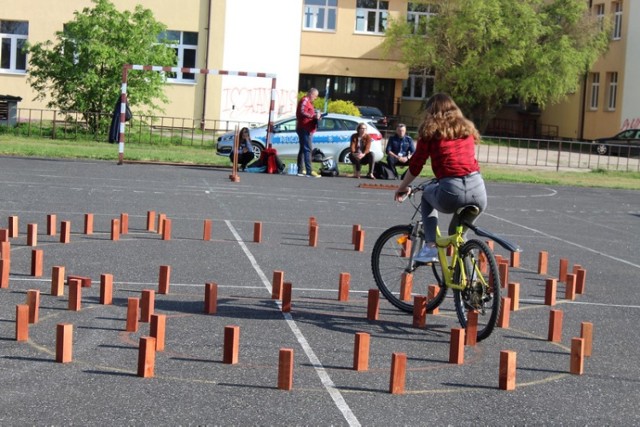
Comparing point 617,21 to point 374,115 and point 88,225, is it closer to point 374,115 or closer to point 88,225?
point 374,115

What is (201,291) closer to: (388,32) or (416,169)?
(416,169)

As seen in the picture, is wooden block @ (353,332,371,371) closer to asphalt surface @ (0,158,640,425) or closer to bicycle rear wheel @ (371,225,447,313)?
asphalt surface @ (0,158,640,425)

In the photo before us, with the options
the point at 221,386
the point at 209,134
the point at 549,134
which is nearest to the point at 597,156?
the point at 209,134

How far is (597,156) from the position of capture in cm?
4316

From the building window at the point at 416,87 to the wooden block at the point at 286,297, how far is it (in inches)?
2194

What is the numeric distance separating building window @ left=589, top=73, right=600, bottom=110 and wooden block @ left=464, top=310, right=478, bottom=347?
54123 millimetres

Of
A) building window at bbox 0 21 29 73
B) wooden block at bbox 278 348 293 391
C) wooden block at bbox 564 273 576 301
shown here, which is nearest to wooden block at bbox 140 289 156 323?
wooden block at bbox 278 348 293 391

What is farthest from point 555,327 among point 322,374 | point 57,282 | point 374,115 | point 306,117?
point 374,115

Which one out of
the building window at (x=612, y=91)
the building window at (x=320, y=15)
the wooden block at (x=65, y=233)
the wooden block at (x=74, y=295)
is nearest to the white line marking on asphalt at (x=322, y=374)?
the wooden block at (x=74, y=295)

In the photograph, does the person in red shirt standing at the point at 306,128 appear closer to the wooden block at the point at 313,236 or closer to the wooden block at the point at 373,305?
the wooden block at the point at 313,236

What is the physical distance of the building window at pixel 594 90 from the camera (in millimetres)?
61938

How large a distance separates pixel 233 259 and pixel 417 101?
2099 inches

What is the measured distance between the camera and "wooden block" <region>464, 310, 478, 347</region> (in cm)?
922

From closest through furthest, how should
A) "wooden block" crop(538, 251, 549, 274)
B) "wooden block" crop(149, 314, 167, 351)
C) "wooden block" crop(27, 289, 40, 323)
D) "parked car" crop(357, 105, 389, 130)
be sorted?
"wooden block" crop(149, 314, 167, 351) → "wooden block" crop(27, 289, 40, 323) → "wooden block" crop(538, 251, 549, 274) → "parked car" crop(357, 105, 389, 130)
